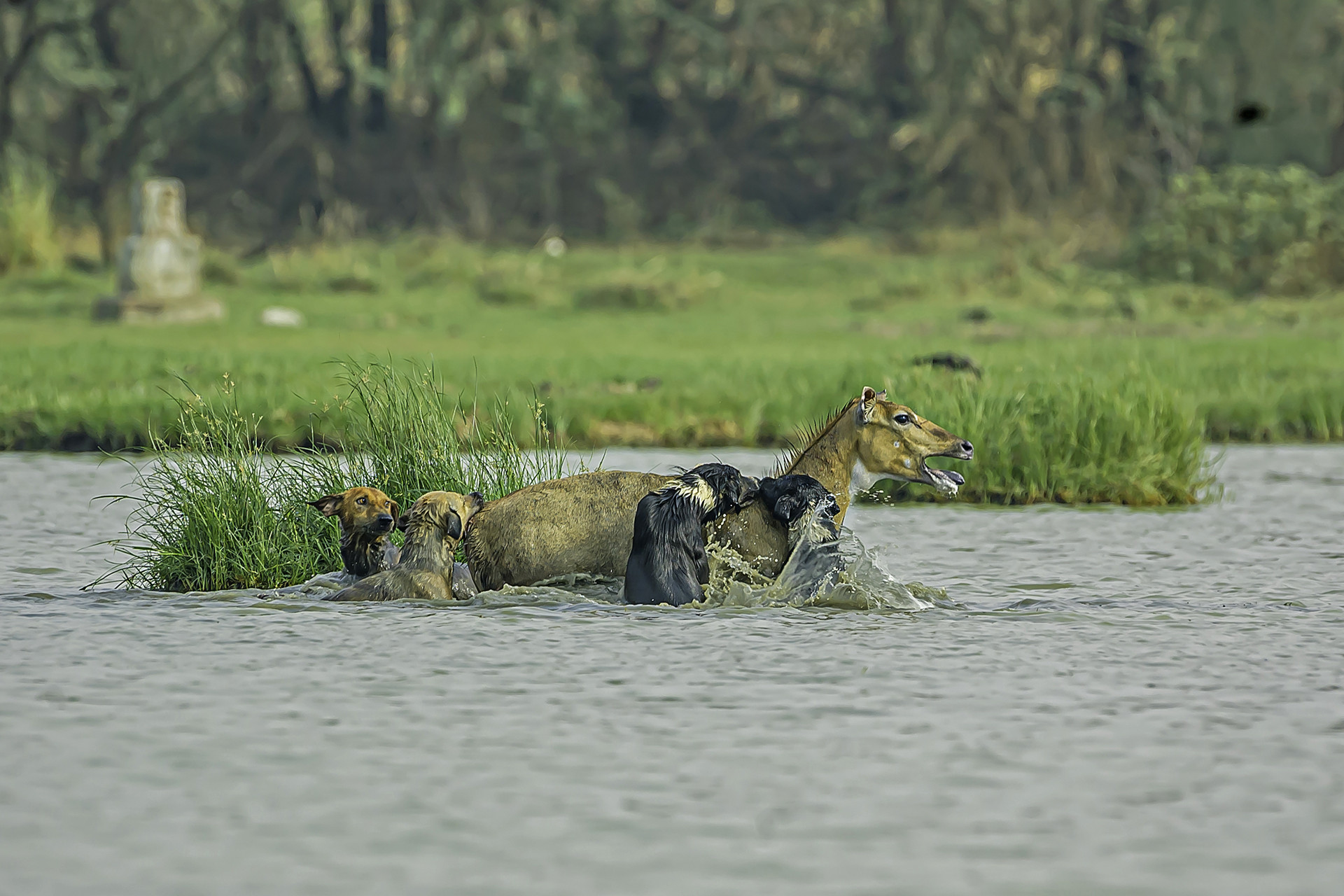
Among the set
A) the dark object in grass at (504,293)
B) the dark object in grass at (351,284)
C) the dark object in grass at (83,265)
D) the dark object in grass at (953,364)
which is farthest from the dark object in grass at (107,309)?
the dark object in grass at (953,364)

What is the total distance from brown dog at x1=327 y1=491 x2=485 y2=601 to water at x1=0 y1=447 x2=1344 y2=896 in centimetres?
13

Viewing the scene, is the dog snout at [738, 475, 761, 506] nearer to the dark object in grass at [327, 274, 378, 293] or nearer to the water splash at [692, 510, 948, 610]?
the water splash at [692, 510, 948, 610]

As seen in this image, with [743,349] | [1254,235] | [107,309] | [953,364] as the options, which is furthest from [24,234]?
[953,364]

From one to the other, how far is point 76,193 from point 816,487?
3562 centimetres

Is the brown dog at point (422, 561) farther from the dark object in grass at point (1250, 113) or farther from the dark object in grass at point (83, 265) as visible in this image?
the dark object in grass at point (1250, 113)

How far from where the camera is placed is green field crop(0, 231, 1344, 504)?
16875mm

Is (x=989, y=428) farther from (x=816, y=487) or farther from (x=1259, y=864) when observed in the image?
(x=1259, y=864)

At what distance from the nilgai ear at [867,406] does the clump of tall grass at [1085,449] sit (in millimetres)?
4892

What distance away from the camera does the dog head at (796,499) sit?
11320mm

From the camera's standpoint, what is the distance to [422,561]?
1123cm

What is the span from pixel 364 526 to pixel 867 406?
109 inches

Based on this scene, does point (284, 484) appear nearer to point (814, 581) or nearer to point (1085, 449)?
point (814, 581)

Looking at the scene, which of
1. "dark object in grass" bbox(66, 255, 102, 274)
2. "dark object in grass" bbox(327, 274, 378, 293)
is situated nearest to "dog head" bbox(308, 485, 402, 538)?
"dark object in grass" bbox(327, 274, 378, 293)

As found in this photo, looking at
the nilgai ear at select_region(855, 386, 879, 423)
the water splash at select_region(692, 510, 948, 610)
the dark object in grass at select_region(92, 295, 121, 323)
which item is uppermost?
the dark object in grass at select_region(92, 295, 121, 323)
